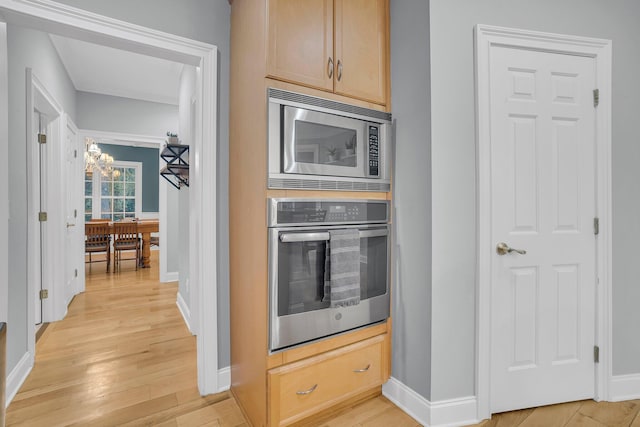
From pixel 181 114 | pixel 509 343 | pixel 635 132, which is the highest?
pixel 181 114

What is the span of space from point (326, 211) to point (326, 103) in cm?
53

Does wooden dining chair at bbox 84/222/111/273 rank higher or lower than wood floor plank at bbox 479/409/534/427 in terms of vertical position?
higher

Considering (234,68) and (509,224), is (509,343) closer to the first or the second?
(509,224)

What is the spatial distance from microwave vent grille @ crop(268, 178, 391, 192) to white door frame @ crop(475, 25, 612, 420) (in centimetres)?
52

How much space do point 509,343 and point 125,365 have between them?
246cm

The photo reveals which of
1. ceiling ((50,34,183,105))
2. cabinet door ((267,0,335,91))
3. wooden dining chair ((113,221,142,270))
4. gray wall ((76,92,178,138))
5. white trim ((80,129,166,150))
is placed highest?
ceiling ((50,34,183,105))

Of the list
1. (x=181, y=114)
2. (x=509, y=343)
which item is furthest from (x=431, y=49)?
(x=181, y=114)

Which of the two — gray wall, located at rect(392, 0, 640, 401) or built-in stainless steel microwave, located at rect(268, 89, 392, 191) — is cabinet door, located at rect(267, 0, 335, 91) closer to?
built-in stainless steel microwave, located at rect(268, 89, 392, 191)

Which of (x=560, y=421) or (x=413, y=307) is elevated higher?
(x=413, y=307)

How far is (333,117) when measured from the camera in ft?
5.10

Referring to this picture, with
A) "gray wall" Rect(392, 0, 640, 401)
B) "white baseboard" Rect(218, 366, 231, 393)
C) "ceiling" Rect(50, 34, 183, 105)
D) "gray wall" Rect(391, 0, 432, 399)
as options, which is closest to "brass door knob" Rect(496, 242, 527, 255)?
"gray wall" Rect(392, 0, 640, 401)

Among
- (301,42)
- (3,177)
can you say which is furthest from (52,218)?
(301,42)

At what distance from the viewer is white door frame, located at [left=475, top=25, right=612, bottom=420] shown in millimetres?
1602

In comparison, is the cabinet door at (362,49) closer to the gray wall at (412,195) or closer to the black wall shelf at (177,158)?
the gray wall at (412,195)
